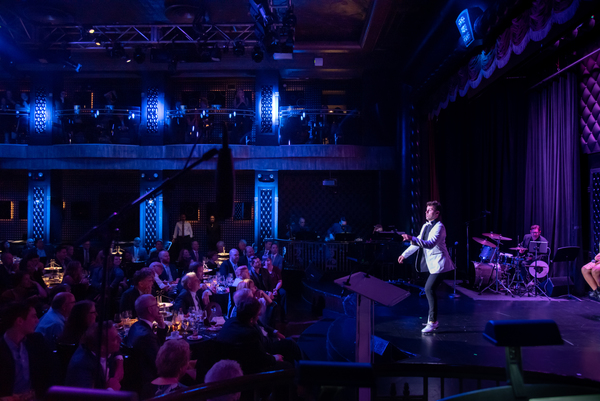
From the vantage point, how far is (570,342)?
5.07 metres

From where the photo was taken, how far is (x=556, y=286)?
7961 mm

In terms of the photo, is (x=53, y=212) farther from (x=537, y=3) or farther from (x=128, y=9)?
(x=537, y=3)

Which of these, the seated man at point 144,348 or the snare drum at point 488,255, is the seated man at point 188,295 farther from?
the snare drum at point 488,255

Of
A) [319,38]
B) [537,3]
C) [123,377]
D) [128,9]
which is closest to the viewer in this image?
[123,377]

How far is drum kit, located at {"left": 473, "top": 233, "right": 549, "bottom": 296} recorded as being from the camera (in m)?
8.09

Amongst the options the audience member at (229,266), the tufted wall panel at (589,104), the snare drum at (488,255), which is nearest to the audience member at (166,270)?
the audience member at (229,266)

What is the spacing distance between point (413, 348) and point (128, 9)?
9844mm

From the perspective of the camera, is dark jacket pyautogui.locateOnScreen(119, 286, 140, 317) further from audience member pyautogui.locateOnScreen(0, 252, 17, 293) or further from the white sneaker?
→ the white sneaker

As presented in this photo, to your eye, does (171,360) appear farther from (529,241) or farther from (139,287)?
(529,241)

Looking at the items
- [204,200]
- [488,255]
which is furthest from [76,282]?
[204,200]

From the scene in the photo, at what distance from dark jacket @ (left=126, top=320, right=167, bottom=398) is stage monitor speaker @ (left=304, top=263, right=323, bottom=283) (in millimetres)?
6826

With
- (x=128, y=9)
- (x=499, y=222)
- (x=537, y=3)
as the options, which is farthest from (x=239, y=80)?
(x=537, y=3)

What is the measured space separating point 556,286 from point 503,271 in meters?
0.92

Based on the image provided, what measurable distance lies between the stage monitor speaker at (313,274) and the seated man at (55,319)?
22.1ft
